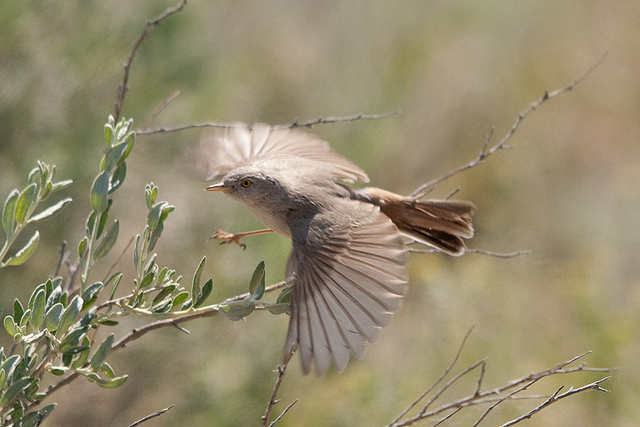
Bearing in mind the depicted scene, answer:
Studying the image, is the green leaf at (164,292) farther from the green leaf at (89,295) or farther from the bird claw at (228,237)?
the bird claw at (228,237)

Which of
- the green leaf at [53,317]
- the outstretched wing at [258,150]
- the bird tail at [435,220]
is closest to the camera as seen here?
the green leaf at [53,317]

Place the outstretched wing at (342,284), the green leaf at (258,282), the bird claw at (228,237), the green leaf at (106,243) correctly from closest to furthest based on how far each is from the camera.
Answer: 1. the green leaf at (106,243)
2. the green leaf at (258,282)
3. the outstretched wing at (342,284)
4. the bird claw at (228,237)

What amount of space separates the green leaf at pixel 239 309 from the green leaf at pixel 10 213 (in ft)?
1.91

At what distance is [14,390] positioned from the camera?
67.2 inches

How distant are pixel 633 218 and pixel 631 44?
254 cm

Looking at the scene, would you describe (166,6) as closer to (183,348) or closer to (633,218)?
(183,348)

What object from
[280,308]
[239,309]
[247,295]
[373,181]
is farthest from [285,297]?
[373,181]

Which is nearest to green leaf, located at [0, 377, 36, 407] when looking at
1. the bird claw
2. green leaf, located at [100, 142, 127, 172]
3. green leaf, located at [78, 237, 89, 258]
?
green leaf, located at [78, 237, 89, 258]

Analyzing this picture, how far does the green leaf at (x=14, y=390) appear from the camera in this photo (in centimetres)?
170

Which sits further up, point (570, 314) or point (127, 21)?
point (570, 314)

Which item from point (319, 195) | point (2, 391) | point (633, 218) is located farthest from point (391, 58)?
point (2, 391)

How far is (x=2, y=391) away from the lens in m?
1.73

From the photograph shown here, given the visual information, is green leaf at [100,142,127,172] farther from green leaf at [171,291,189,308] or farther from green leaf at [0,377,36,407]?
green leaf at [0,377,36,407]

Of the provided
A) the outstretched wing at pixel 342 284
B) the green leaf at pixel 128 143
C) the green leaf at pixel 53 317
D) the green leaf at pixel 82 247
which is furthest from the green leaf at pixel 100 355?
the outstretched wing at pixel 342 284
